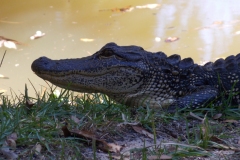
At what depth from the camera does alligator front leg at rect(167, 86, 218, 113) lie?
4.05m

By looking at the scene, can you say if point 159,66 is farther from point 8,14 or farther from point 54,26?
point 8,14

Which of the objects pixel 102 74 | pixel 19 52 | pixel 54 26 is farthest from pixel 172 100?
pixel 54 26

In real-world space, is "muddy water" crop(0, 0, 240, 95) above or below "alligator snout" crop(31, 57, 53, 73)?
above

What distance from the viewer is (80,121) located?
128 inches

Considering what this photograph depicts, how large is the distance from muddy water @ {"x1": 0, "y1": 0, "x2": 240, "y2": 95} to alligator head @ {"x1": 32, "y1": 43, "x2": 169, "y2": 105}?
307cm

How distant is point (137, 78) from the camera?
4.32 m

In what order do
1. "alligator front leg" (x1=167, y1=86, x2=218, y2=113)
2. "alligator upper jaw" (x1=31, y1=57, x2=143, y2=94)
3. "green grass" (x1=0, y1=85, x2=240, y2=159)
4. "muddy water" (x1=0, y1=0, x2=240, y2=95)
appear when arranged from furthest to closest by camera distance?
1. "muddy water" (x1=0, y1=0, x2=240, y2=95)
2. "alligator upper jaw" (x1=31, y1=57, x2=143, y2=94)
3. "alligator front leg" (x1=167, y1=86, x2=218, y2=113)
4. "green grass" (x1=0, y1=85, x2=240, y2=159)

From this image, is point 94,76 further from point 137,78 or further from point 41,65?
point 41,65

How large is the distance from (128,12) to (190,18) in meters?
1.43

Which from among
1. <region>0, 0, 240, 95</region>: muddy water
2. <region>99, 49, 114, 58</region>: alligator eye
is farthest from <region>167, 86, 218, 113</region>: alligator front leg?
<region>0, 0, 240, 95</region>: muddy water

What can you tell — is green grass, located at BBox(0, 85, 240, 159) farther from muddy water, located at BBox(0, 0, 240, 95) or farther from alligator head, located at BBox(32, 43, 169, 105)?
muddy water, located at BBox(0, 0, 240, 95)

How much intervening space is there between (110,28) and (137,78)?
5050 mm

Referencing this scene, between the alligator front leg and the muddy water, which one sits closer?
the alligator front leg

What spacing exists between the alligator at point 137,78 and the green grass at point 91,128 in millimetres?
265
